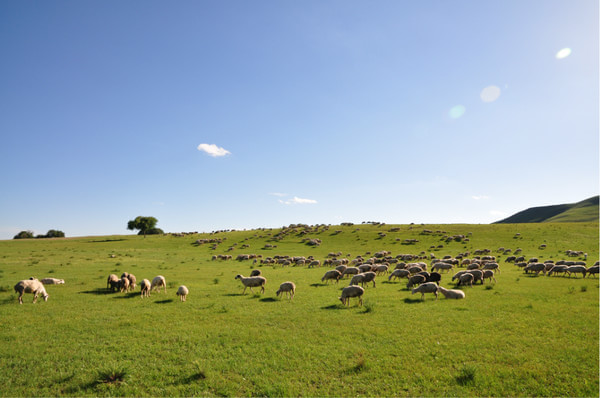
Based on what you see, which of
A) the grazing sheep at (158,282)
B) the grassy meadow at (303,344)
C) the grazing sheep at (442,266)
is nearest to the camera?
the grassy meadow at (303,344)

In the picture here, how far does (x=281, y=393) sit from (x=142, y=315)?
1120cm

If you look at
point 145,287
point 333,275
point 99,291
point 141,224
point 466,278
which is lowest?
point 99,291

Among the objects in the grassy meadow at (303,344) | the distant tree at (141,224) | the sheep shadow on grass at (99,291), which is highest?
the distant tree at (141,224)

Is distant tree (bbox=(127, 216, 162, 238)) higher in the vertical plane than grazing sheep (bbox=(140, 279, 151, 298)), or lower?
higher

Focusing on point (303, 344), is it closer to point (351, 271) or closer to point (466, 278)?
point (466, 278)

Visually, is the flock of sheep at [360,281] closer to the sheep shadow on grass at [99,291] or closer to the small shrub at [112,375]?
the sheep shadow on grass at [99,291]

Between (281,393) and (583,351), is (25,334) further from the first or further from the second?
(583,351)

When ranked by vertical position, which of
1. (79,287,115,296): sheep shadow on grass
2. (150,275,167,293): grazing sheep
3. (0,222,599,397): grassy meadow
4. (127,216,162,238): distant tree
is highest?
(127,216,162,238): distant tree

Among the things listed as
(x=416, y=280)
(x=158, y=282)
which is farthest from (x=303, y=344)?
(x=158, y=282)

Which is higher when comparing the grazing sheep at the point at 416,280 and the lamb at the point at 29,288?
the lamb at the point at 29,288

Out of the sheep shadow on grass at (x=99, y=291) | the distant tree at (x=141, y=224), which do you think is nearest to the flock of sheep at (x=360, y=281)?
the sheep shadow on grass at (x=99, y=291)

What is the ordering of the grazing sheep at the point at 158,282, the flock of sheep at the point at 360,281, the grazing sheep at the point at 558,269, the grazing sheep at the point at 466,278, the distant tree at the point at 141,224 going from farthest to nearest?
1. the distant tree at the point at 141,224
2. the grazing sheep at the point at 558,269
3. the grazing sheep at the point at 466,278
4. the grazing sheep at the point at 158,282
5. the flock of sheep at the point at 360,281

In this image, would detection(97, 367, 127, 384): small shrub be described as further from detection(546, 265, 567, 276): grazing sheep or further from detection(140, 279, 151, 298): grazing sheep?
detection(546, 265, 567, 276): grazing sheep

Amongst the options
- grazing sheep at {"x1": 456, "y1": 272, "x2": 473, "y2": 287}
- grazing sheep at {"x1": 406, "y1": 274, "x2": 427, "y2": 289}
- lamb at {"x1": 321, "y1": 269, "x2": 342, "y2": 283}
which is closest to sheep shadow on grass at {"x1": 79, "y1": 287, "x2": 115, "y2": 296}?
lamb at {"x1": 321, "y1": 269, "x2": 342, "y2": 283}
